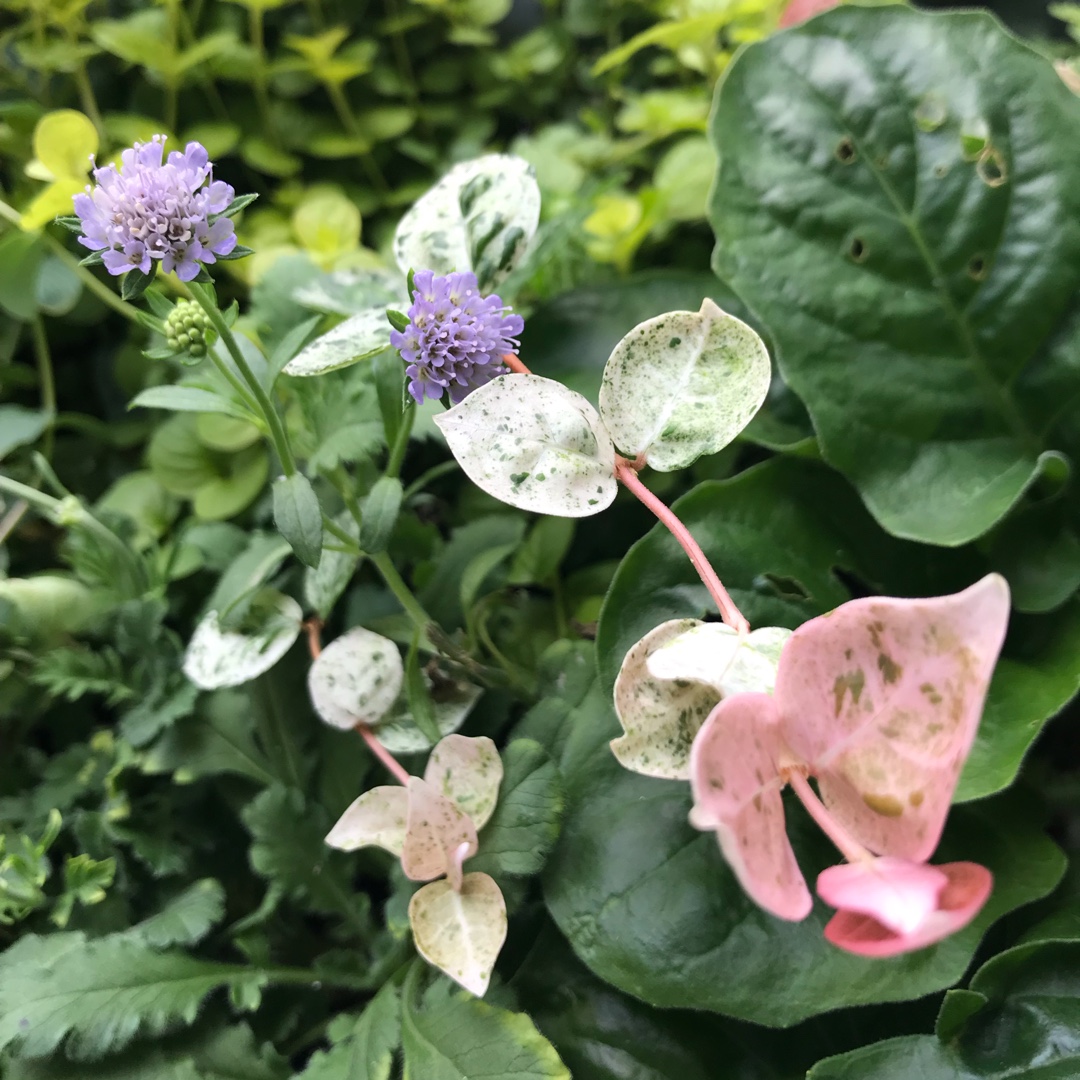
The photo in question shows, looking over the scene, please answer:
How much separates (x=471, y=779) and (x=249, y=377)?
0.24 metres

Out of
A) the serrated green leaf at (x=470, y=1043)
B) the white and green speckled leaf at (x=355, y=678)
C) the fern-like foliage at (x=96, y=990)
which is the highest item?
the white and green speckled leaf at (x=355, y=678)

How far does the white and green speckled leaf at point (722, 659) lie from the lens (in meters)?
0.34

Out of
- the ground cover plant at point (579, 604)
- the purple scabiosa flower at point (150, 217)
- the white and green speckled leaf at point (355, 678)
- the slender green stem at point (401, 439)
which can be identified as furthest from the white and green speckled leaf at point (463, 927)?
the purple scabiosa flower at point (150, 217)

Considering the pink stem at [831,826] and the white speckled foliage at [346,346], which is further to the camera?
the white speckled foliage at [346,346]

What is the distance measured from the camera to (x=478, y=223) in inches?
20.7

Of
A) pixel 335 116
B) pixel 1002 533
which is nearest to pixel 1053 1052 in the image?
pixel 1002 533

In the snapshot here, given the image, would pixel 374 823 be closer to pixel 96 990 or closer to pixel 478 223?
pixel 96 990

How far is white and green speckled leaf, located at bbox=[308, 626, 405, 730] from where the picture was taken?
1.71ft

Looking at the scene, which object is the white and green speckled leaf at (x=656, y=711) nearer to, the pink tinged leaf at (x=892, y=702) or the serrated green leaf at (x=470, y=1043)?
the pink tinged leaf at (x=892, y=702)

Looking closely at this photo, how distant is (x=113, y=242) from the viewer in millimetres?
375

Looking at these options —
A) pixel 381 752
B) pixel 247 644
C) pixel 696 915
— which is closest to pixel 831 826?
pixel 696 915

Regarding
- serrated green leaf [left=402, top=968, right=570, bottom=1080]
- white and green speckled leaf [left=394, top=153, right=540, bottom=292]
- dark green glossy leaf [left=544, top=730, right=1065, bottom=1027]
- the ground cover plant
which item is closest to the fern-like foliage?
the ground cover plant

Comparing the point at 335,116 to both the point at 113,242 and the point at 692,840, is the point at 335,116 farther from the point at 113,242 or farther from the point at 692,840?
the point at 692,840

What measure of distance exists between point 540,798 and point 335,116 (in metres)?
0.85
